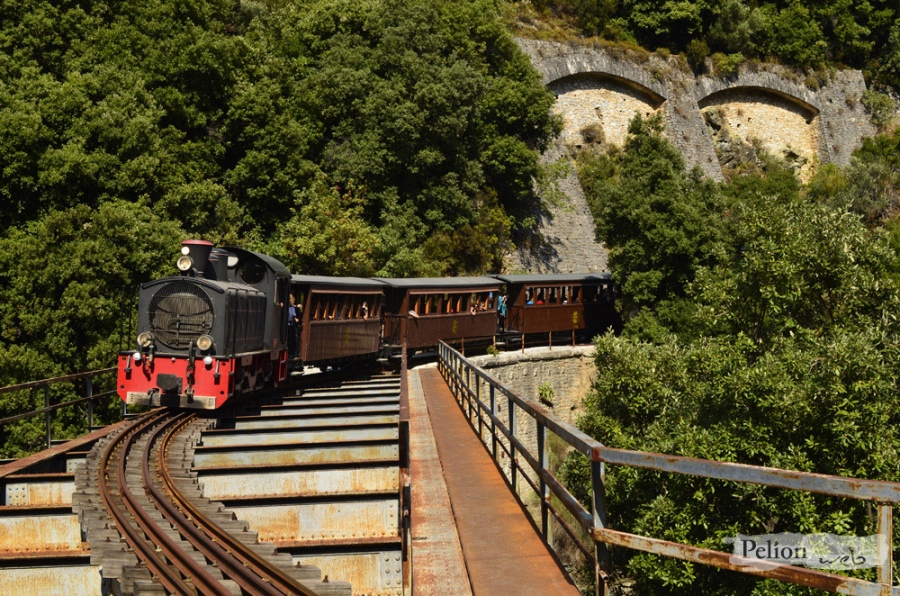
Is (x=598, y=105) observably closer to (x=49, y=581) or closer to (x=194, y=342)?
(x=194, y=342)

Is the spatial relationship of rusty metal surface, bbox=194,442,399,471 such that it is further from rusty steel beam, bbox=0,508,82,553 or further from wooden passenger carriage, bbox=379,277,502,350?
wooden passenger carriage, bbox=379,277,502,350

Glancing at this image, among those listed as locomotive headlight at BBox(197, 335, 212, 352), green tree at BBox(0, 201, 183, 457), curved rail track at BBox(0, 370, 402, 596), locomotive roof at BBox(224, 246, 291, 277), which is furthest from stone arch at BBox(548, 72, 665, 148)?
curved rail track at BBox(0, 370, 402, 596)

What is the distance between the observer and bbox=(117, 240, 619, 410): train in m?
14.7

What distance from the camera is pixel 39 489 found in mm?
9891

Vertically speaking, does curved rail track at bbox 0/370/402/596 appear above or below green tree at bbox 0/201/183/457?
below

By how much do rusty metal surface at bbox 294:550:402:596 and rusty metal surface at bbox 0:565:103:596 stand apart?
1.83m

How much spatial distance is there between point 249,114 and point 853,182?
3428cm

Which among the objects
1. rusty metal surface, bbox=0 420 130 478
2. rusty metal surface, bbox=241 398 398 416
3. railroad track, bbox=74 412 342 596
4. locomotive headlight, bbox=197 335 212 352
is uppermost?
locomotive headlight, bbox=197 335 212 352

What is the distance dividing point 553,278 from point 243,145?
13222 mm

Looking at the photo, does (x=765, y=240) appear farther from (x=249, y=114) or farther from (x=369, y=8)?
(x=369, y=8)

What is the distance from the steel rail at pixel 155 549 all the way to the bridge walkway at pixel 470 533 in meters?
1.46

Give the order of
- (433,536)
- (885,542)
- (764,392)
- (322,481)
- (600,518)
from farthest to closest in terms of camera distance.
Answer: (764,392) < (322,481) < (433,536) < (600,518) < (885,542)

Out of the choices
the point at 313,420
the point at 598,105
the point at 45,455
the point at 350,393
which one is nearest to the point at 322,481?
the point at 45,455

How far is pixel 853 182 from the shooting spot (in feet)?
169
